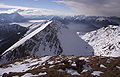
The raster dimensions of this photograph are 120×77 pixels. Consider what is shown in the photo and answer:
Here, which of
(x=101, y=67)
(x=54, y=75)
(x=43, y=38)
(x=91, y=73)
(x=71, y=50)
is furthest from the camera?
(x=43, y=38)

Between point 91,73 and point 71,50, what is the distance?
143 m

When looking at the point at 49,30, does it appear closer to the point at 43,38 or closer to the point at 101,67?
the point at 43,38

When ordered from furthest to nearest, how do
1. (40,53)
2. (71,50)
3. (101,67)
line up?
(71,50), (40,53), (101,67)

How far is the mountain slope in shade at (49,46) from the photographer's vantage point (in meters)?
153

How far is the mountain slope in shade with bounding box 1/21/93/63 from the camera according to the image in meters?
153

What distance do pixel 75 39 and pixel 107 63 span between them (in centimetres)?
16592

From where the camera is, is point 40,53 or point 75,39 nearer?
point 40,53

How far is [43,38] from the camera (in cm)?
17650

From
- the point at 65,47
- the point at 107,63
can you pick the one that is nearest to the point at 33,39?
the point at 65,47

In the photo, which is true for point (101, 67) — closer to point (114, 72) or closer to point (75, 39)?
point (114, 72)

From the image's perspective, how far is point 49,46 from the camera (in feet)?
541

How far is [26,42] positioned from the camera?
6491 inches

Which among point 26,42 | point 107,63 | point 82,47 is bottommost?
point 82,47

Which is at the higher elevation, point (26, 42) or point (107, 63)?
point (107, 63)
